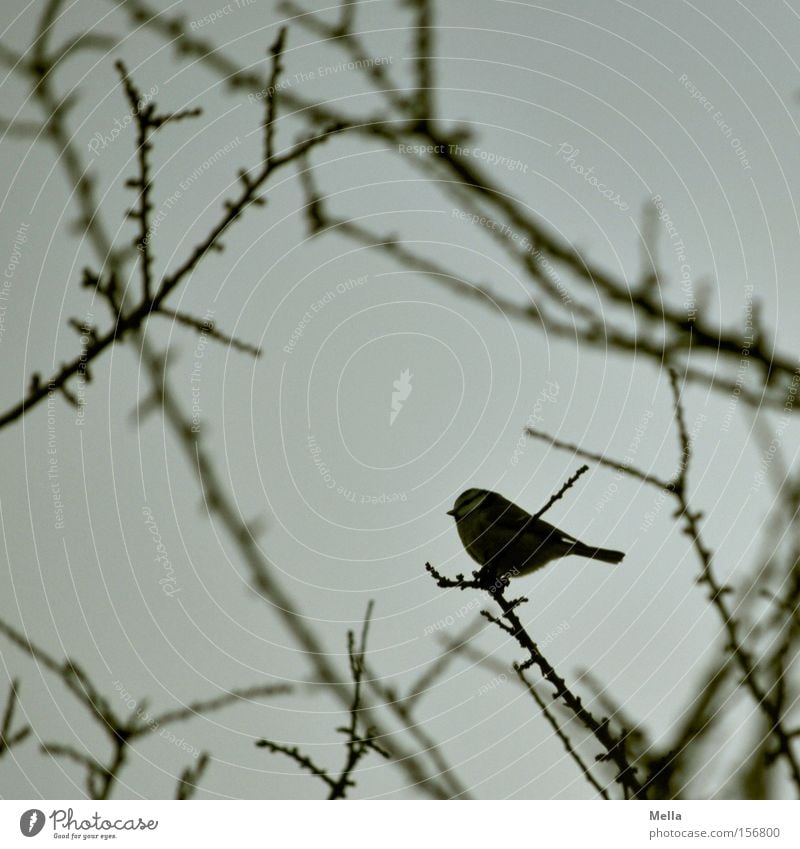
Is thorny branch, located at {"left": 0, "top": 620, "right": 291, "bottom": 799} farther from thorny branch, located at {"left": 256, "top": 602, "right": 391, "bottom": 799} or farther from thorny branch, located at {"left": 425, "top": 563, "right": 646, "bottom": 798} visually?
thorny branch, located at {"left": 425, "top": 563, "right": 646, "bottom": 798}

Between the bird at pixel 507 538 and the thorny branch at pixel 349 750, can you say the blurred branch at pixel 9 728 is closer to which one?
the thorny branch at pixel 349 750

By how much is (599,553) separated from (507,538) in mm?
117

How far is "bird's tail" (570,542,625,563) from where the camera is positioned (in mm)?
998

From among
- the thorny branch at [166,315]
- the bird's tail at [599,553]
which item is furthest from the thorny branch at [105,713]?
the bird's tail at [599,553]

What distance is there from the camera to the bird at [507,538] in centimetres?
99

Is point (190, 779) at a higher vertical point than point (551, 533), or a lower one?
lower

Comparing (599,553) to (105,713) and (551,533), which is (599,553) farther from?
(105,713)

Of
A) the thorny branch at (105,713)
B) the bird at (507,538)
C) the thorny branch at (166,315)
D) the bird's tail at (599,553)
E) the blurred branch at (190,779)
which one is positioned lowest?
the blurred branch at (190,779)

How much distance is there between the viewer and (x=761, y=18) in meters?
1.06

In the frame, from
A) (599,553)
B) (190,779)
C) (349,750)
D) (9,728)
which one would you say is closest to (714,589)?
(599,553)

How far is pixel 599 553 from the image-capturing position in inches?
39.6

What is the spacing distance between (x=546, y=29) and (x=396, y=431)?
1.86 feet

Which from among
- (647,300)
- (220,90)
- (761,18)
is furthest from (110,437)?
(761,18)

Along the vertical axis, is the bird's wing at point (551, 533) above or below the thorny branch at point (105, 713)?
above
